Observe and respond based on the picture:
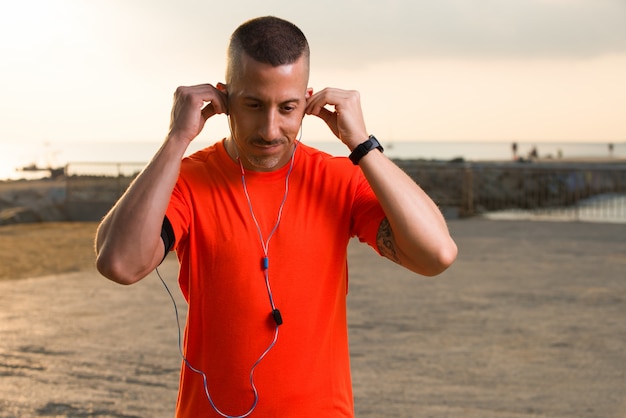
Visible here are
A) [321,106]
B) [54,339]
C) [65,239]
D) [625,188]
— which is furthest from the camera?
[625,188]

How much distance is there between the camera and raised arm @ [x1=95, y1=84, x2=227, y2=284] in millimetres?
2584

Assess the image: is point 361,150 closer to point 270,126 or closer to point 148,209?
point 270,126

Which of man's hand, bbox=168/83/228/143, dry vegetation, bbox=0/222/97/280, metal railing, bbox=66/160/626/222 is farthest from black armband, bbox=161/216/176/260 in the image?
metal railing, bbox=66/160/626/222

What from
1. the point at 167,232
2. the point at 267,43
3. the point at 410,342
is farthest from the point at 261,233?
the point at 410,342

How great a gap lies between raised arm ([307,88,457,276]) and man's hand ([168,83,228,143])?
0.28 metres

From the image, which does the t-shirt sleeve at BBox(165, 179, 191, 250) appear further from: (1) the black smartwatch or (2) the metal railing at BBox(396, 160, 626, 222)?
(2) the metal railing at BBox(396, 160, 626, 222)

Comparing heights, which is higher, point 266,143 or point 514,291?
point 266,143

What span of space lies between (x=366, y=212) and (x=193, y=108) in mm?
614

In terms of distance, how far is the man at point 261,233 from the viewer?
8.51 feet

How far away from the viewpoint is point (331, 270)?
8.91ft

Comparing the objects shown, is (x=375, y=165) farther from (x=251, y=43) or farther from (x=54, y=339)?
(x=54, y=339)

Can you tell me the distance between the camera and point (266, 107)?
2582 millimetres

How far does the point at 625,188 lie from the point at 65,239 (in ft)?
116

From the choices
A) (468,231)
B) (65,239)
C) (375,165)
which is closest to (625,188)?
(468,231)
